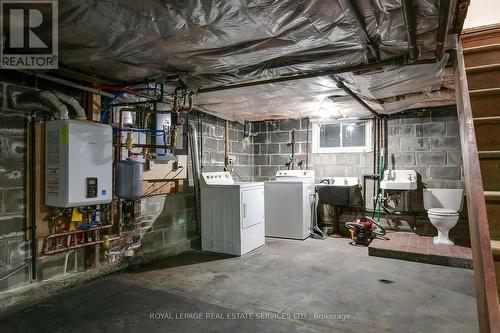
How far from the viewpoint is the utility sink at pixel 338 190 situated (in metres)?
5.34

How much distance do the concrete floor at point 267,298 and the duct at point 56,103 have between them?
168cm

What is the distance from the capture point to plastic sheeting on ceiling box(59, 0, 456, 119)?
6.45 ft

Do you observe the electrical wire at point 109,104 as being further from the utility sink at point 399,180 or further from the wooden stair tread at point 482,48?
the utility sink at point 399,180

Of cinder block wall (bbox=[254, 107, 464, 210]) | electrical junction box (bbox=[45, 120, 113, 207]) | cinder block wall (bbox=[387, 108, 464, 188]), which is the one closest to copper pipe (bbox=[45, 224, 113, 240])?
electrical junction box (bbox=[45, 120, 113, 207])

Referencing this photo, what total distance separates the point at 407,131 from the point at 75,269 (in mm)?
5063

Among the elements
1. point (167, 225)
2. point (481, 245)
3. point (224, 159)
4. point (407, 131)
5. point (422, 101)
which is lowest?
point (167, 225)

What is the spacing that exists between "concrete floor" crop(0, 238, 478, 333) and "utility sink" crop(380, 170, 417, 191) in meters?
1.30

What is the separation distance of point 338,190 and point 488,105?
3.16m

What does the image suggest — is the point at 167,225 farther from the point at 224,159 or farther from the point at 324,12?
the point at 324,12

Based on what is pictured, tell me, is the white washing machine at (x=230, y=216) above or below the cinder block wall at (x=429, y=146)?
below

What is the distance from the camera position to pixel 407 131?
17.4 feet

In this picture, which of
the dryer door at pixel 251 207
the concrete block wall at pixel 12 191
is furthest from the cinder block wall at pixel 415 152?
the concrete block wall at pixel 12 191

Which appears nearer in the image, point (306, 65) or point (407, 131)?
point (306, 65)

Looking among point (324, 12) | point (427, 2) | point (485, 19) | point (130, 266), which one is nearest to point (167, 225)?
point (130, 266)
